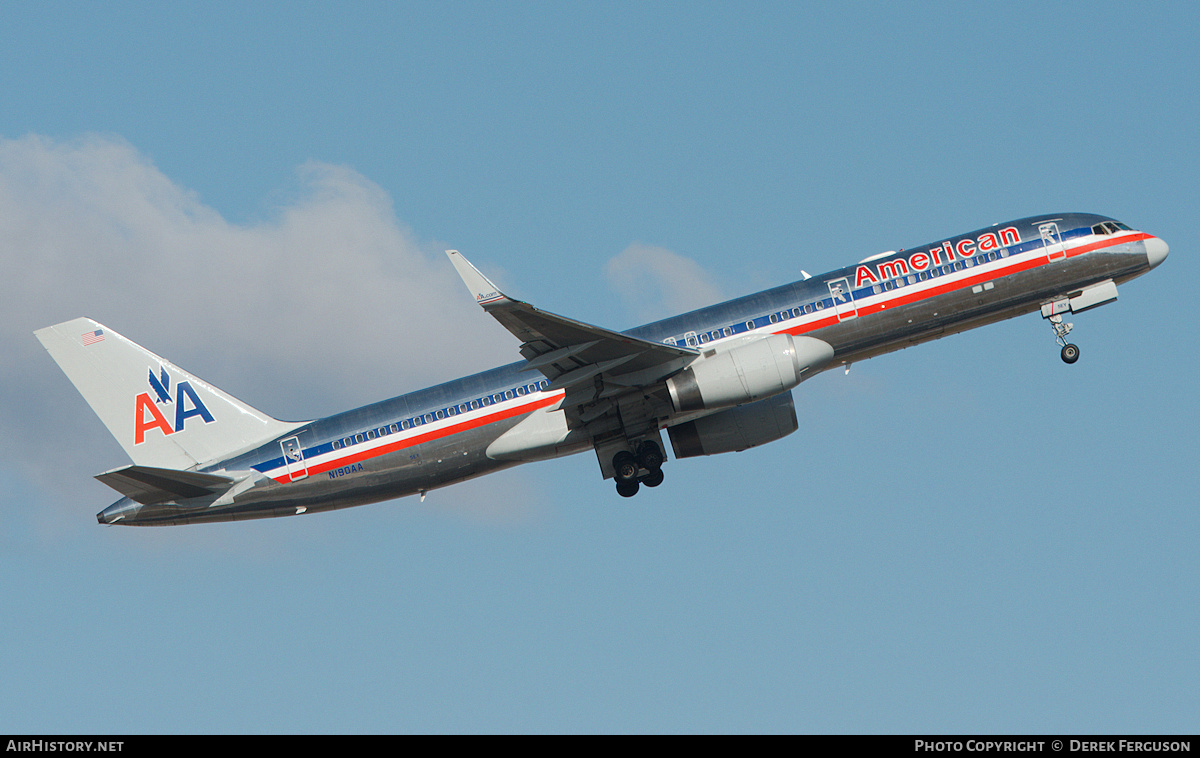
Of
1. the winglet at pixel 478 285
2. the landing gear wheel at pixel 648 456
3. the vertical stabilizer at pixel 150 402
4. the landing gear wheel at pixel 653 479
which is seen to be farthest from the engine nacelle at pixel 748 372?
the vertical stabilizer at pixel 150 402

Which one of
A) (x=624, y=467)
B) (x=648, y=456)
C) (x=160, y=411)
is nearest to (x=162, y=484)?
(x=160, y=411)

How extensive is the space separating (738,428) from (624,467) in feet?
15.3

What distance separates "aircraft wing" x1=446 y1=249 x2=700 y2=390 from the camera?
33.4 meters

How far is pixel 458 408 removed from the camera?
39.8 meters

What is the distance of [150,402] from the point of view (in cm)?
4309

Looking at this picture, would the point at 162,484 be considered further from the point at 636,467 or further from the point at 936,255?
the point at 936,255

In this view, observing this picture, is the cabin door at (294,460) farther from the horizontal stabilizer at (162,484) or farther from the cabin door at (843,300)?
the cabin door at (843,300)

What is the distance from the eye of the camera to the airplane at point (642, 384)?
3766 cm

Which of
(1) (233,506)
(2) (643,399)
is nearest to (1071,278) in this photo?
(2) (643,399)
